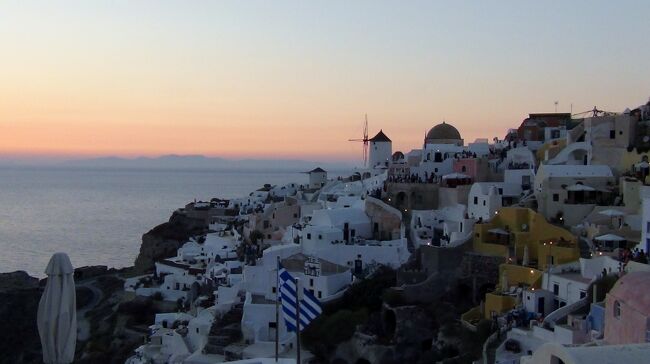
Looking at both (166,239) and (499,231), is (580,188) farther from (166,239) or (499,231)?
(166,239)

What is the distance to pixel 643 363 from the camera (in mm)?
7711

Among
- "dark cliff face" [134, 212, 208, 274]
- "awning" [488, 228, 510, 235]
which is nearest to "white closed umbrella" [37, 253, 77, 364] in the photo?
"awning" [488, 228, 510, 235]

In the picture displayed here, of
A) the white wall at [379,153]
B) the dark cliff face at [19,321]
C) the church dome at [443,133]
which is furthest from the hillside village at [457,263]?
the white wall at [379,153]

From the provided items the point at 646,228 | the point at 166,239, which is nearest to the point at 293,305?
the point at 646,228

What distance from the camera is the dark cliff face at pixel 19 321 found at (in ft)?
132

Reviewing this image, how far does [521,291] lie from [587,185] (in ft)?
30.4

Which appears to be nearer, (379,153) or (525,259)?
(525,259)

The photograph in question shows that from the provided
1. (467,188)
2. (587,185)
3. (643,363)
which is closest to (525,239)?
(587,185)

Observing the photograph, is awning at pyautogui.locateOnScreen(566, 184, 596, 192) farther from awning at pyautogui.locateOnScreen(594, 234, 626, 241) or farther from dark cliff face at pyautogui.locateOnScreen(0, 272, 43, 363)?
dark cliff face at pyautogui.locateOnScreen(0, 272, 43, 363)

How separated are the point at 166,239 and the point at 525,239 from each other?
3754cm

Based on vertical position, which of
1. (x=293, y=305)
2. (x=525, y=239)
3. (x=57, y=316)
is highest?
(x=57, y=316)

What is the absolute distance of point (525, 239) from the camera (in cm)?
2520

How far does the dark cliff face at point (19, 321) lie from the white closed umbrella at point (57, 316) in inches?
1290

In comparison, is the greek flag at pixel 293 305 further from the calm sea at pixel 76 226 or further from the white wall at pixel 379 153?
the calm sea at pixel 76 226
